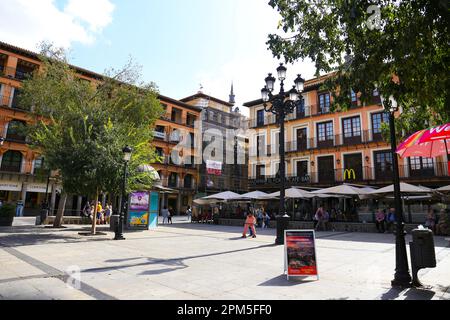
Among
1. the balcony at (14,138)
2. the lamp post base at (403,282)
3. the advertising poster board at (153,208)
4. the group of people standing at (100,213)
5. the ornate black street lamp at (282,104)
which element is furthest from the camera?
the balcony at (14,138)

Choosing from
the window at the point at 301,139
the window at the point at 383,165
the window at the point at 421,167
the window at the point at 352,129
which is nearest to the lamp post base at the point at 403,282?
the window at the point at 421,167

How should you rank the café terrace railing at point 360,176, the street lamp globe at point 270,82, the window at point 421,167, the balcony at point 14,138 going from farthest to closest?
the balcony at point 14,138
the window at point 421,167
the café terrace railing at point 360,176
the street lamp globe at point 270,82

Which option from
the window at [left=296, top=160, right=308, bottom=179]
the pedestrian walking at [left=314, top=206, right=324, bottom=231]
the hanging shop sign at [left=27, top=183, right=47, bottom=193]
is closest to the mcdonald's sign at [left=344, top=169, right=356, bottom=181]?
the window at [left=296, top=160, right=308, bottom=179]

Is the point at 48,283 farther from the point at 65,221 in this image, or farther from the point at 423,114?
the point at 65,221

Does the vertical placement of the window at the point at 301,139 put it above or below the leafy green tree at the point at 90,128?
above

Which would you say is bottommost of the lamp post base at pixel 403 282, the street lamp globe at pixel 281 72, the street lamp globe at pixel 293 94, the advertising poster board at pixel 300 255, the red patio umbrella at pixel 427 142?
the lamp post base at pixel 403 282

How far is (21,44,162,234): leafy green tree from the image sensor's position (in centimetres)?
1297

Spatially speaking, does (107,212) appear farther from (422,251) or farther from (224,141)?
(224,141)

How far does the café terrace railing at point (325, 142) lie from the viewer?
2659cm

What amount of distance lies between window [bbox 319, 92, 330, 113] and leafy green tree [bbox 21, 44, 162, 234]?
55.6 feet

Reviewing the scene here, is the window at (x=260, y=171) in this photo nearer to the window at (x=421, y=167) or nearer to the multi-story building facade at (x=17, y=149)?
the window at (x=421, y=167)

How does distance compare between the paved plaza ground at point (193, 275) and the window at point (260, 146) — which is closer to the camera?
the paved plaza ground at point (193, 275)

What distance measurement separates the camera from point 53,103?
16.8 metres
